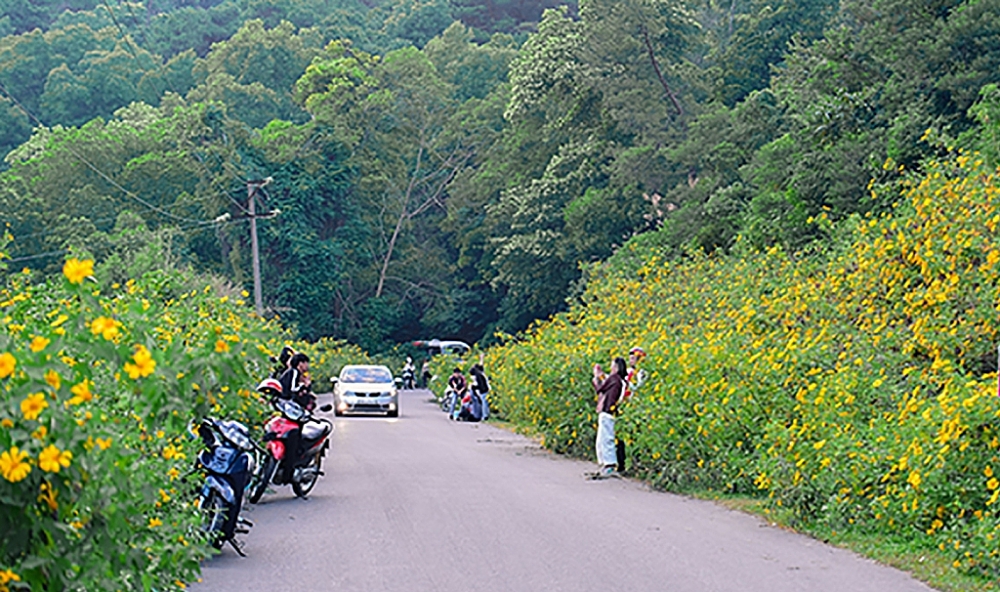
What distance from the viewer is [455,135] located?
2879 inches

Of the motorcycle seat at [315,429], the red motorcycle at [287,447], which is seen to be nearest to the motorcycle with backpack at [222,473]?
the red motorcycle at [287,447]

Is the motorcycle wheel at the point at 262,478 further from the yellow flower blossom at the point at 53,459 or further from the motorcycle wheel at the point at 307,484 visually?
the yellow flower blossom at the point at 53,459

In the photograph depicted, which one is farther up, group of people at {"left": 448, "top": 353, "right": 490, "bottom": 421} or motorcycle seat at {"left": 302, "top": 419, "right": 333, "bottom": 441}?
motorcycle seat at {"left": 302, "top": 419, "right": 333, "bottom": 441}

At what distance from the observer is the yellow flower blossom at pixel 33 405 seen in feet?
12.8

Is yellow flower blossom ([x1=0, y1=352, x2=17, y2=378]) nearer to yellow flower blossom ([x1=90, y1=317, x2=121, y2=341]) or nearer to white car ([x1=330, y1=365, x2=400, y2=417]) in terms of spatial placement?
yellow flower blossom ([x1=90, y1=317, x2=121, y2=341])

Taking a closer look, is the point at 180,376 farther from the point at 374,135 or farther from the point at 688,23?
the point at 374,135

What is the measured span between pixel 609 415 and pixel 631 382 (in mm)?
668

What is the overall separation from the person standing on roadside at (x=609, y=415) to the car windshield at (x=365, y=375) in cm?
1905

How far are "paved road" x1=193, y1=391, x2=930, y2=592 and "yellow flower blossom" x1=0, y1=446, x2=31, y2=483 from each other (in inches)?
202

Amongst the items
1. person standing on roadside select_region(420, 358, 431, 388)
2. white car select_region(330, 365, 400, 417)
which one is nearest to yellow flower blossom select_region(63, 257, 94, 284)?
white car select_region(330, 365, 400, 417)

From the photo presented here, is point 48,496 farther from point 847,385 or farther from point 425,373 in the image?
point 425,373

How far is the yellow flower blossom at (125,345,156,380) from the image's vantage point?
15.4ft

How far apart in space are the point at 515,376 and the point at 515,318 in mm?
33712

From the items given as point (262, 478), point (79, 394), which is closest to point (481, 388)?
point (262, 478)
